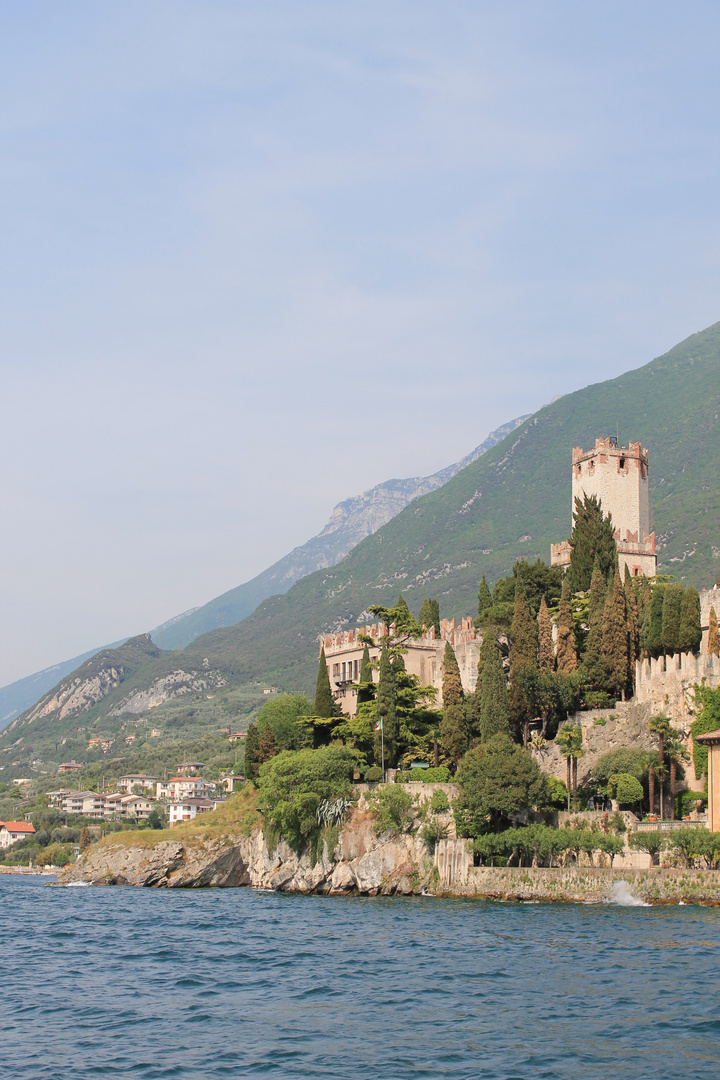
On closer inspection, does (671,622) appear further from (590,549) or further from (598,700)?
(590,549)

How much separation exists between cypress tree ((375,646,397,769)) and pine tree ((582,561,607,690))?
1117 cm

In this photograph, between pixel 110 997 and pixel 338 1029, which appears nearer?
pixel 338 1029

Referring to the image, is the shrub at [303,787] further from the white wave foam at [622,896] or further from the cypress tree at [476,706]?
the white wave foam at [622,896]

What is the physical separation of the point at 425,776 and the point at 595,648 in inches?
463

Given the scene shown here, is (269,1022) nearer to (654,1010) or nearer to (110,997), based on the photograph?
(110,997)

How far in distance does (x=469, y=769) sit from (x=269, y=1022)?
31.9 metres

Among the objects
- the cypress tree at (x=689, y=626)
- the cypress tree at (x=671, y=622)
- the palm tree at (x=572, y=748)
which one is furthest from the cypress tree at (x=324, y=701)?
the cypress tree at (x=689, y=626)

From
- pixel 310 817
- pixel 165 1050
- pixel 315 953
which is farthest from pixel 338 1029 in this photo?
pixel 310 817

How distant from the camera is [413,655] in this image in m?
80.2

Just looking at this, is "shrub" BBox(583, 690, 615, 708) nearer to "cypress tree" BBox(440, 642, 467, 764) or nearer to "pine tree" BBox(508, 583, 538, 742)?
"pine tree" BBox(508, 583, 538, 742)

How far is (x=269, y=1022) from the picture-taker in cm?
2986

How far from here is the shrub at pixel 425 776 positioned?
65.2 metres

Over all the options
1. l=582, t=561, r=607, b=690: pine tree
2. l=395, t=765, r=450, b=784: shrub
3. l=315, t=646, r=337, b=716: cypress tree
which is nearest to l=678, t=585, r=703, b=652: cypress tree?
l=582, t=561, r=607, b=690: pine tree

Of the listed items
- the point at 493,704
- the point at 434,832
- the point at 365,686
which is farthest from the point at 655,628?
the point at 365,686
